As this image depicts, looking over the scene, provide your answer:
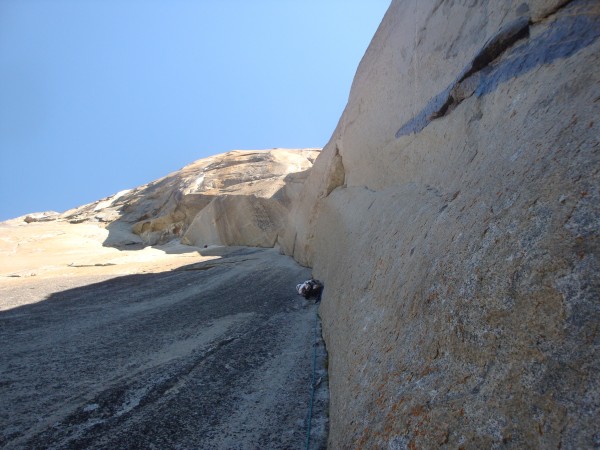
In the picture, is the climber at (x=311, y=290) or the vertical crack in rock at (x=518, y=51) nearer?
the vertical crack in rock at (x=518, y=51)

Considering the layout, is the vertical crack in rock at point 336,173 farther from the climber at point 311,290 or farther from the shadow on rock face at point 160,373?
the shadow on rock face at point 160,373

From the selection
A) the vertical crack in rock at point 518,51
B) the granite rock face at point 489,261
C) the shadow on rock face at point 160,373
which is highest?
the vertical crack in rock at point 518,51

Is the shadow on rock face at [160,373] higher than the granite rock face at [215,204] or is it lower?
lower

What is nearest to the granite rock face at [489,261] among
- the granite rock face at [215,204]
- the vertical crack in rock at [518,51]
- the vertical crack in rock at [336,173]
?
the vertical crack in rock at [518,51]

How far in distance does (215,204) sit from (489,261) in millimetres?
17697

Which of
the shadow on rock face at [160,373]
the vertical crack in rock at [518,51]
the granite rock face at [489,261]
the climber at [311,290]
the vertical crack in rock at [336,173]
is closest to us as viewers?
the granite rock face at [489,261]

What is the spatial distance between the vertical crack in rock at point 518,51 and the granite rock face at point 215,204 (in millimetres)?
13185

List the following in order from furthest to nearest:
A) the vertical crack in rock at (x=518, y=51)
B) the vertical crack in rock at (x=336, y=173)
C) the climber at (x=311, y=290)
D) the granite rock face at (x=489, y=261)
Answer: the vertical crack in rock at (x=336, y=173) < the climber at (x=311, y=290) < the vertical crack in rock at (x=518, y=51) < the granite rock face at (x=489, y=261)

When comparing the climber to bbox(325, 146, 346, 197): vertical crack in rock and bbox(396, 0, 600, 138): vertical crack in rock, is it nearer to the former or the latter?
bbox(325, 146, 346, 197): vertical crack in rock

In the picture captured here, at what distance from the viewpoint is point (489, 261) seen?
66.4 inches

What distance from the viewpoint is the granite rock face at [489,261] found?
4.07ft

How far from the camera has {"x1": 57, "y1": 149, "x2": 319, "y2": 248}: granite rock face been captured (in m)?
17.0

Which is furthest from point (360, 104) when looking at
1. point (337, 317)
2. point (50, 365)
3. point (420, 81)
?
point (50, 365)

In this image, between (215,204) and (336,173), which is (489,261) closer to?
(336,173)
